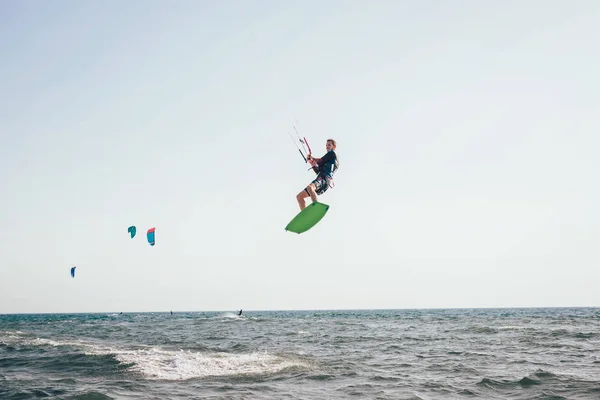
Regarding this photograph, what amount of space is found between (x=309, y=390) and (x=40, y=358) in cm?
1435

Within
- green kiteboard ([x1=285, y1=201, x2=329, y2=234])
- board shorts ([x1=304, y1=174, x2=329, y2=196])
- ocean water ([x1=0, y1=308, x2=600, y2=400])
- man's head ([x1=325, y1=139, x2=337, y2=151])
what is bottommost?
ocean water ([x1=0, y1=308, x2=600, y2=400])

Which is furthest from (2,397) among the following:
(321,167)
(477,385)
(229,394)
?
(477,385)

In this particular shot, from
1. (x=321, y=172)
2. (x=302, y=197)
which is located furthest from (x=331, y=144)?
(x=302, y=197)

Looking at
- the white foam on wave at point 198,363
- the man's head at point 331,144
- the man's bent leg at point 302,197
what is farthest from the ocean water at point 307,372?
the man's head at point 331,144

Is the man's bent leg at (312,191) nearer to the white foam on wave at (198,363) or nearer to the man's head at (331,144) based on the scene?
the man's head at (331,144)

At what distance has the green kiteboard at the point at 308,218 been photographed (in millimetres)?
10004

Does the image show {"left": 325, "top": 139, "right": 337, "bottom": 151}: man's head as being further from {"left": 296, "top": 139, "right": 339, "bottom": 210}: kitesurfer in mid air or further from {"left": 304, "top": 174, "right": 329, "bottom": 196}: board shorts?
{"left": 304, "top": 174, "right": 329, "bottom": 196}: board shorts

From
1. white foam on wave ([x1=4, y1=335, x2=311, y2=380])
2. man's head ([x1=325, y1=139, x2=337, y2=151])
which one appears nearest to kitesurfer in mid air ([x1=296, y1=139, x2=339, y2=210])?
man's head ([x1=325, y1=139, x2=337, y2=151])

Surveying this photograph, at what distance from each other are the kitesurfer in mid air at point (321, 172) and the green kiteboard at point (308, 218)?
0.50ft

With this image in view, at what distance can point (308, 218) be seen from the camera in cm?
1016

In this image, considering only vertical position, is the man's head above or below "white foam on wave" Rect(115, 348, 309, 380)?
above

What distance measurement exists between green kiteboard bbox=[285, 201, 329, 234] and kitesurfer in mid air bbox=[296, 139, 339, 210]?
152 millimetres

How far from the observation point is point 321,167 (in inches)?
403

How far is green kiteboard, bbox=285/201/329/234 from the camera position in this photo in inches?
394
